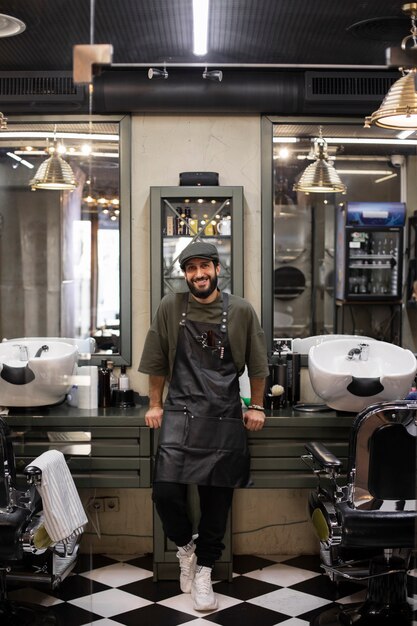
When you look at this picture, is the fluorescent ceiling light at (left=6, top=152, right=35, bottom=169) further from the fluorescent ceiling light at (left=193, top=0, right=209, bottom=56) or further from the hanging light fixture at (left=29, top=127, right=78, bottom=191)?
the fluorescent ceiling light at (left=193, top=0, right=209, bottom=56)

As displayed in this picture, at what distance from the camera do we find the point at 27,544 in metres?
2.44

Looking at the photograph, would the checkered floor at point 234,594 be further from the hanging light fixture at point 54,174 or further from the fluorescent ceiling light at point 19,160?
the fluorescent ceiling light at point 19,160

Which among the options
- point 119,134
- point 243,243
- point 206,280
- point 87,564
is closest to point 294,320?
point 243,243

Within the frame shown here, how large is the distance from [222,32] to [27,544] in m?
1.69

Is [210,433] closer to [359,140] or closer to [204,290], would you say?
[204,290]

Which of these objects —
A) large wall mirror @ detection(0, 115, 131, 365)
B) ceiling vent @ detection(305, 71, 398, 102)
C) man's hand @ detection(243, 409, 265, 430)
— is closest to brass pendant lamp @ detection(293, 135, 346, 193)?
ceiling vent @ detection(305, 71, 398, 102)

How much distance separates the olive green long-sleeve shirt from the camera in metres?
3.76

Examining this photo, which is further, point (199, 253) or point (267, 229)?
point (267, 229)

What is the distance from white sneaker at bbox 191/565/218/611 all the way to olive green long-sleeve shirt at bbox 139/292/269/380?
35.1 inches

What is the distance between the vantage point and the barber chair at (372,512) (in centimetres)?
308

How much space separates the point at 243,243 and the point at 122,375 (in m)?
0.90

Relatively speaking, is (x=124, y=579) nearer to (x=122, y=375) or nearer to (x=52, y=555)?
(x=122, y=375)

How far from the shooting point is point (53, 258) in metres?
2.38

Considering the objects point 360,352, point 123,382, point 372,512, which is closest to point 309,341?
point 360,352
